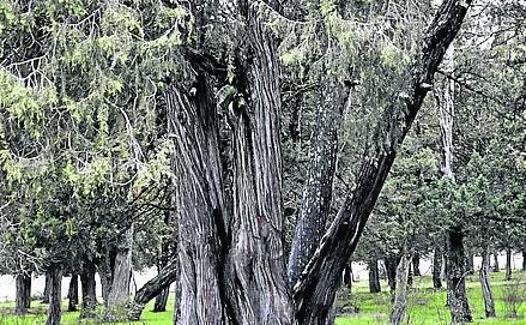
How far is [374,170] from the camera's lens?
7145 millimetres

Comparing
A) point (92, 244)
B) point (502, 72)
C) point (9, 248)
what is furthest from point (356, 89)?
point (92, 244)

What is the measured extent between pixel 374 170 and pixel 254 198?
1173mm

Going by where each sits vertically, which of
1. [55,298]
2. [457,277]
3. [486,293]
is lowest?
[486,293]

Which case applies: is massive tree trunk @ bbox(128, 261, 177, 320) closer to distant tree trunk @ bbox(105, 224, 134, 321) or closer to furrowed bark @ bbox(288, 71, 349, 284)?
distant tree trunk @ bbox(105, 224, 134, 321)

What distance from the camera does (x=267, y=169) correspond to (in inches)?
283

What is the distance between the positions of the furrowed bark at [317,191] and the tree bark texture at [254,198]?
0.26 metres

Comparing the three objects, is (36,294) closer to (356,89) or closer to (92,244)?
(92,244)

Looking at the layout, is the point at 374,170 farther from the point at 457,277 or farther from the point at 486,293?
the point at 486,293

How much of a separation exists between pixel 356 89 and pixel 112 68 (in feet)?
8.44

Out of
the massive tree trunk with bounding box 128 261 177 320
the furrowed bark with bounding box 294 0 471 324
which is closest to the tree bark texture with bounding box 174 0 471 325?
the furrowed bark with bounding box 294 0 471 324

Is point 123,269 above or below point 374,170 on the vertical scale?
below

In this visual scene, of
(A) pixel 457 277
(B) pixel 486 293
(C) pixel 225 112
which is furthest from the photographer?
(B) pixel 486 293

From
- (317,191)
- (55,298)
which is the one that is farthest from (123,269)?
(317,191)

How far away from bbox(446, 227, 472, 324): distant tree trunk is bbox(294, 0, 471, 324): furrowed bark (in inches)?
440
